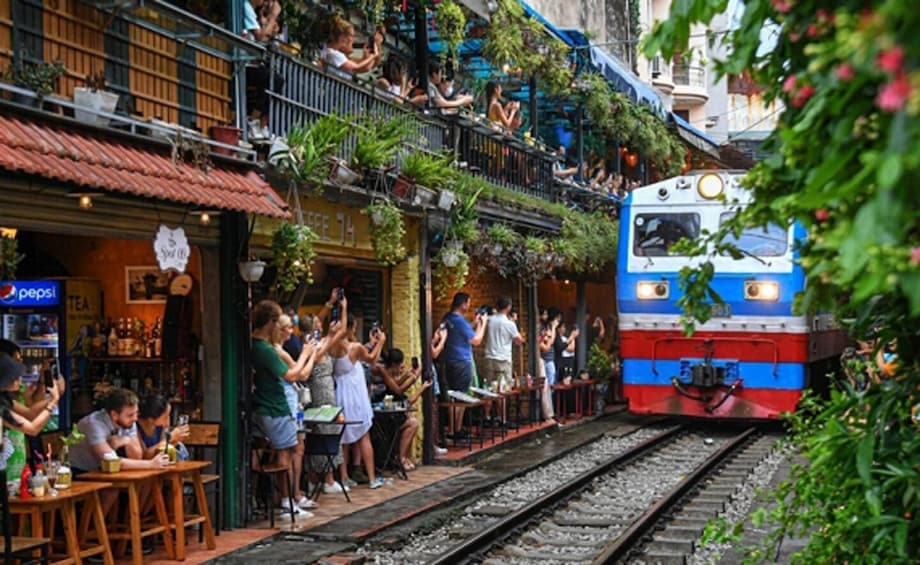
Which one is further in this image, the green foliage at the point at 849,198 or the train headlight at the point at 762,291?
the train headlight at the point at 762,291

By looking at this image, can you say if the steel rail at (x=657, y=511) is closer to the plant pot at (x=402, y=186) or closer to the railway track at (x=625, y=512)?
the railway track at (x=625, y=512)

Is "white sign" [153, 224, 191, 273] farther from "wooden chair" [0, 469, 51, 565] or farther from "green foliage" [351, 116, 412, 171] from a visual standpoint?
Answer: "green foliage" [351, 116, 412, 171]

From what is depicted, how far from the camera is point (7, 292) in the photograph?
9.46 m

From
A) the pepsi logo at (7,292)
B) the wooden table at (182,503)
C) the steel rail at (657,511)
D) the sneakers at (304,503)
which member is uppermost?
the pepsi logo at (7,292)

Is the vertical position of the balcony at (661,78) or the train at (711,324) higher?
the balcony at (661,78)

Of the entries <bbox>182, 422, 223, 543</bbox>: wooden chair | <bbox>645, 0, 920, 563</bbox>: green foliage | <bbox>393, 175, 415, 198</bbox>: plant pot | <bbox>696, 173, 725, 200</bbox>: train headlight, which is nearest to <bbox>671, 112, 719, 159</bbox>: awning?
<bbox>696, 173, 725, 200</bbox>: train headlight

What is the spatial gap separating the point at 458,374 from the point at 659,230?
424 cm

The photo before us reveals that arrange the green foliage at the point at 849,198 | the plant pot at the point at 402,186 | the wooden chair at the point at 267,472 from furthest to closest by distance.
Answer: the plant pot at the point at 402,186
the wooden chair at the point at 267,472
the green foliage at the point at 849,198

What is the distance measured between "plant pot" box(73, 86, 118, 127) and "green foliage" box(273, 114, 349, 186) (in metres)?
2.52

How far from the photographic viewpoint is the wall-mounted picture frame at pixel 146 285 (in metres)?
11.7

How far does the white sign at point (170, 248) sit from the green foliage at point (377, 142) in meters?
3.33

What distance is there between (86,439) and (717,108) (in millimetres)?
47293

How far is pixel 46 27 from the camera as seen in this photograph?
27.4 feet

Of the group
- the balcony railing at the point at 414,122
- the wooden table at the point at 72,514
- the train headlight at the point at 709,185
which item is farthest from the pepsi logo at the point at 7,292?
the train headlight at the point at 709,185
